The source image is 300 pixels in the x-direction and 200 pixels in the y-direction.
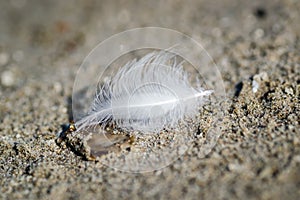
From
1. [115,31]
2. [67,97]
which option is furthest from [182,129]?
[115,31]

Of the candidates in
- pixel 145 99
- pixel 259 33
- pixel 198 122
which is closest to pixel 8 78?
pixel 145 99

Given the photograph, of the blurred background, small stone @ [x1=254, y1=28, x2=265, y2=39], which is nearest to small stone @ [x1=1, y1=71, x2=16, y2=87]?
the blurred background

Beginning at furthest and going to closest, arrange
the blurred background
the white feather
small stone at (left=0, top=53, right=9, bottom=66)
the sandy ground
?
small stone at (left=0, top=53, right=9, bottom=66), the blurred background, the white feather, the sandy ground

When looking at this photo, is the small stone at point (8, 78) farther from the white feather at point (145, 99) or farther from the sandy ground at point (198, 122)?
the white feather at point (145, 99)

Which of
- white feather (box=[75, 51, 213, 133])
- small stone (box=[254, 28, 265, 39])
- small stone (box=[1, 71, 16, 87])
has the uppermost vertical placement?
small stone (box=[1, 71, 16, 87])

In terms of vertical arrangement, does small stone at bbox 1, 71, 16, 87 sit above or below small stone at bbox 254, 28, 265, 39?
above

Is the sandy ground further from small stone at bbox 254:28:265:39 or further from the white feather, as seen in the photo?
the white feather

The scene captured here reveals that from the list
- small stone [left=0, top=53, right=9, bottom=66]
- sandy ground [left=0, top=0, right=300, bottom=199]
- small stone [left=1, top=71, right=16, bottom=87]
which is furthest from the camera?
small stone [left=0, top=53, right=9, bottom=66]

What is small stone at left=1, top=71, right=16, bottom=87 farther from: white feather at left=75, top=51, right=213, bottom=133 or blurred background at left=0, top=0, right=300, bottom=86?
white feather at left=75, top=51, right=213, bottom=133

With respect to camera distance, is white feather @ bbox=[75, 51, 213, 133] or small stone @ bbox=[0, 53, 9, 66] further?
small stone @ bbox=[0, 53, 9, 66]
